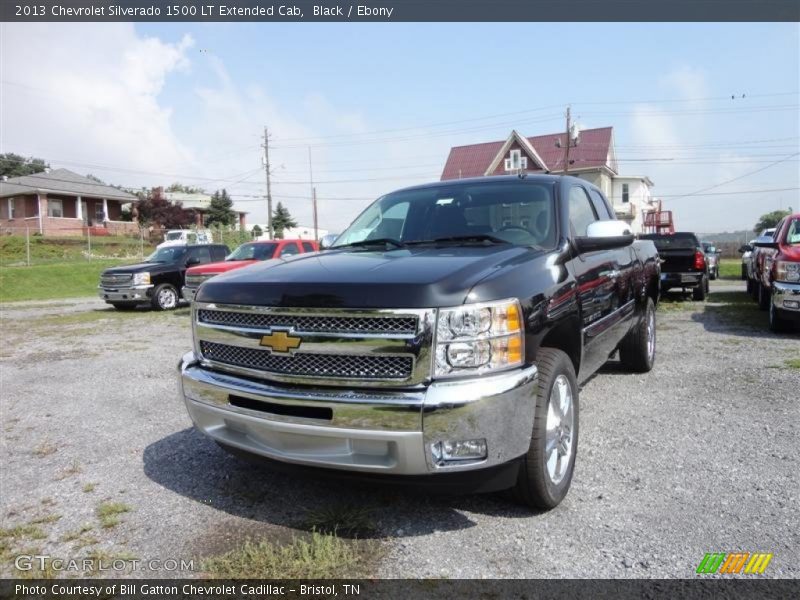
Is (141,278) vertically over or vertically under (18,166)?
under

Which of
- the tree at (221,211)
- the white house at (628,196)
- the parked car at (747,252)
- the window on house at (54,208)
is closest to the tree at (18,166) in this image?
the tree at (221,211)

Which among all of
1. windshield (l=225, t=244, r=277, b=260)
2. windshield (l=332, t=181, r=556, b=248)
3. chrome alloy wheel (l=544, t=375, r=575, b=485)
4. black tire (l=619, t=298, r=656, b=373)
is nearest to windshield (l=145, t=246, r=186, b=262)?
windshield (l=225, t=244, r=277, b=260)

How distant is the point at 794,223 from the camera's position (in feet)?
29.1

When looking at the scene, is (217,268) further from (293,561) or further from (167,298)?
(293,561)

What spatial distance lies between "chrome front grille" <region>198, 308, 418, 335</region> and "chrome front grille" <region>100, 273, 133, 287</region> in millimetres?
13364

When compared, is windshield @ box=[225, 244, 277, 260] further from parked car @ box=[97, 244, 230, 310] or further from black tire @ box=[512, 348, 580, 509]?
black tire @ box=[512, 348, 580, 509]

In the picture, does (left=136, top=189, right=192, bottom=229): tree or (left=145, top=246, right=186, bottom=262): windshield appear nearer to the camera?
(left=145, top=246, right=186, bottom=262): windshield

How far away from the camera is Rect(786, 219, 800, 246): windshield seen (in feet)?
27.9

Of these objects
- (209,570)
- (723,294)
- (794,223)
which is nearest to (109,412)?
(209,570)

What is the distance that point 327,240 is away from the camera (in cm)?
484

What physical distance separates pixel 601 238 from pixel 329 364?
6.53 ft

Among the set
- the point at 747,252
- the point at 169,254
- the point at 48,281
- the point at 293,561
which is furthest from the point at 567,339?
the point at 48,281

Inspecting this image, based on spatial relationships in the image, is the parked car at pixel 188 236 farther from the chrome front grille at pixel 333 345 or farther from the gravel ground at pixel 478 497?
the chrome front grille at pixel 333 345

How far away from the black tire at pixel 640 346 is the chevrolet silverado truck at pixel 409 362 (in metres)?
2.48
